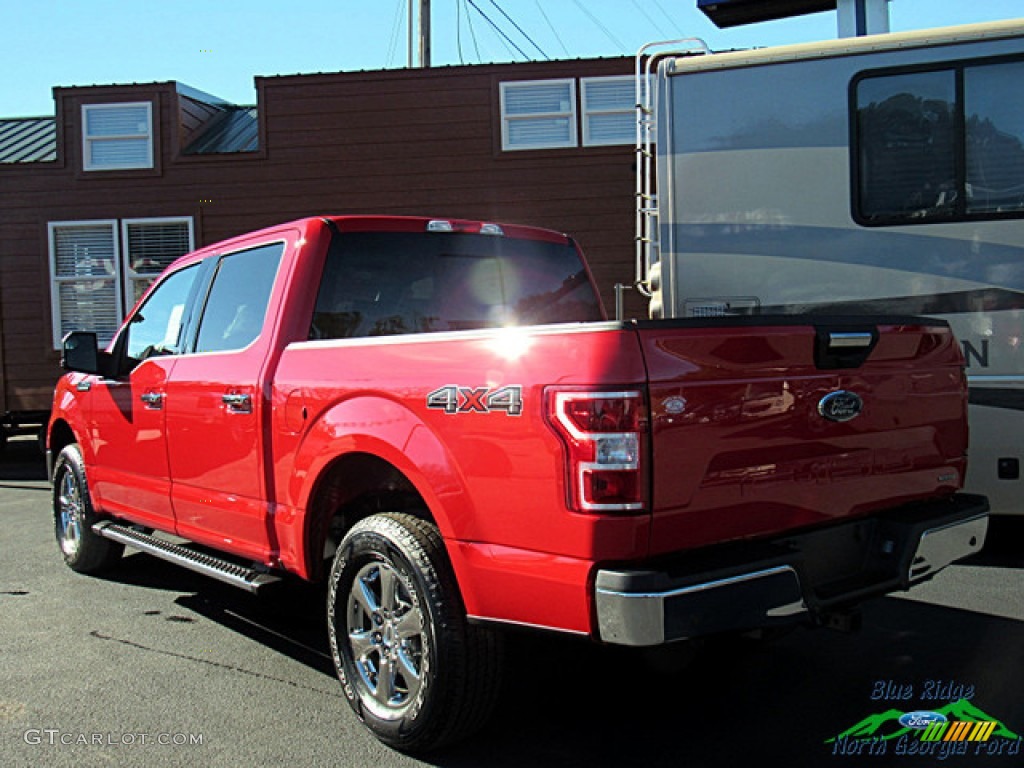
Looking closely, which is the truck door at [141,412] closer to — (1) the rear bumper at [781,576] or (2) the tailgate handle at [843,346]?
(1) the rear bumper at [781,576]

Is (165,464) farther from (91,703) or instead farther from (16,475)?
(16,475)

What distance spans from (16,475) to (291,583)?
889 centimetres

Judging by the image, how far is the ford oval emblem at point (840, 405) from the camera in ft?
9.87

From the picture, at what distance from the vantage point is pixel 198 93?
14211 mm

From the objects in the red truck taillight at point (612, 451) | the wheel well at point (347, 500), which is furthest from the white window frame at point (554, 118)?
the red truck taillight at point (612, 451)

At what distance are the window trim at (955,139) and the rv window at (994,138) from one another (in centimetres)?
2

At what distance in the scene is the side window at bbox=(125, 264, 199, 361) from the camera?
4.98 m

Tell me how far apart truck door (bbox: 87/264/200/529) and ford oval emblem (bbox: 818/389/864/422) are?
324 centimetres

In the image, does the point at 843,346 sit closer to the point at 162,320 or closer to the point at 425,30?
the point at 162,320

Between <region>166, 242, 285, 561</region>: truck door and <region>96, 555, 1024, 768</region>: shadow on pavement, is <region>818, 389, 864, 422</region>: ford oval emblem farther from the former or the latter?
<region>166, 242, 285, 561</region>: truck door

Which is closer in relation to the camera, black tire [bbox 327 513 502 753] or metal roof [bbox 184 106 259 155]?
black tire [bbox 327 513 502 753]

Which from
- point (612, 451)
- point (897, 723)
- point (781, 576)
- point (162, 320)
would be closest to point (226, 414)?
point (162, 320)

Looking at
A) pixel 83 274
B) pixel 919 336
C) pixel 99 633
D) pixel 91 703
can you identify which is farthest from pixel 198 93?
pixel 919 336

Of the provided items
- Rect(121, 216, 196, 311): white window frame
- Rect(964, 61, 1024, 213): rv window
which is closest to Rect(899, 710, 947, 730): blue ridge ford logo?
Rect(964, 61, 1024, 213): rv window
